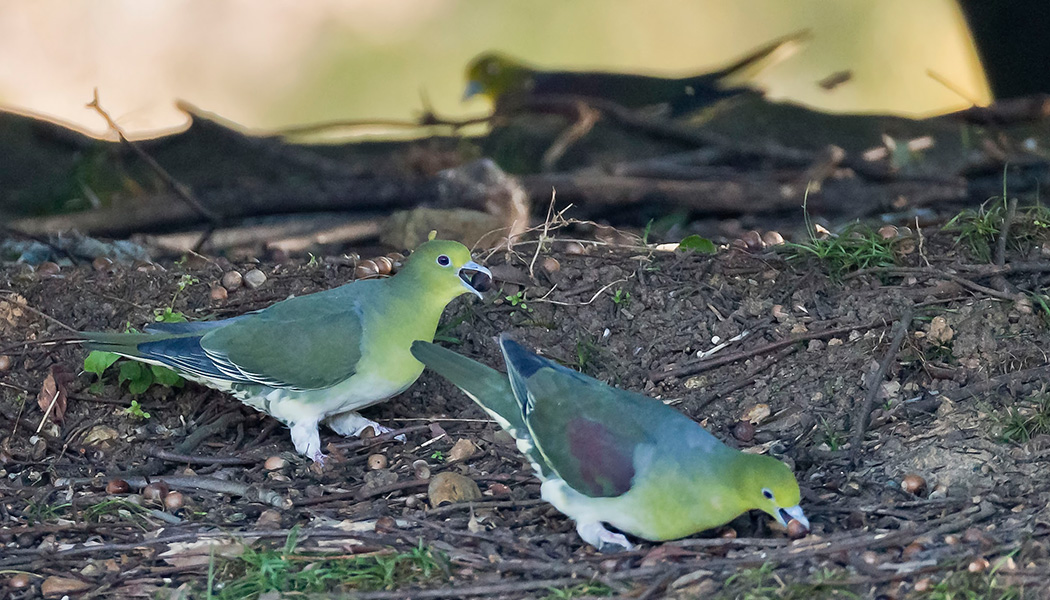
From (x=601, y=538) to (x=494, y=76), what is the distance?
738cm

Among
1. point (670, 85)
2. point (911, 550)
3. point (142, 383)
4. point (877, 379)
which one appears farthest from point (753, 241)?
point (670, 85)

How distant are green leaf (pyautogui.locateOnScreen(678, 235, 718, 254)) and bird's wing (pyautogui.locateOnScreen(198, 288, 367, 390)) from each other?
1.72 m

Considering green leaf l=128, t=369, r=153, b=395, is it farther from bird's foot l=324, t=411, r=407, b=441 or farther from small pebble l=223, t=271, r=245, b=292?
bird's foot l=324, t=411, r=407, b=441

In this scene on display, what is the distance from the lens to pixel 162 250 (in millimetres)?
6414

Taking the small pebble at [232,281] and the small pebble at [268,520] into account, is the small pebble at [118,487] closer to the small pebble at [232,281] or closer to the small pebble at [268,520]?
the small pebble at [268,520]

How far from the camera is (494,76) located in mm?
10141

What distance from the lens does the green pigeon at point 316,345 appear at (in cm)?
427

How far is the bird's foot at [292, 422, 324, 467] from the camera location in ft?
14.4

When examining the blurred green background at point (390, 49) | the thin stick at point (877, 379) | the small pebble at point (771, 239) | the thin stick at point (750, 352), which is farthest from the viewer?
the blurred green background at point (390, 49)

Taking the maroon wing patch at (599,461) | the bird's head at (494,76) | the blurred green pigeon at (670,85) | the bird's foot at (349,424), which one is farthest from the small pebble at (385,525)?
the bird's head at (494,76)

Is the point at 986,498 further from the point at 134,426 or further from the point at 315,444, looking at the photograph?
the point at 134,426

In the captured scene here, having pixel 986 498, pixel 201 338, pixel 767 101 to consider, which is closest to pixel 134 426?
pixel 201 338

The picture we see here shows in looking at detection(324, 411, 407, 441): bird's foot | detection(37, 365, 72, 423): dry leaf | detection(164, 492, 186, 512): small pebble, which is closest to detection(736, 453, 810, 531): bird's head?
detection(324, 411, 407, 441): bird's foot

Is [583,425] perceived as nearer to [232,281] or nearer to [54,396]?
[232,281]
